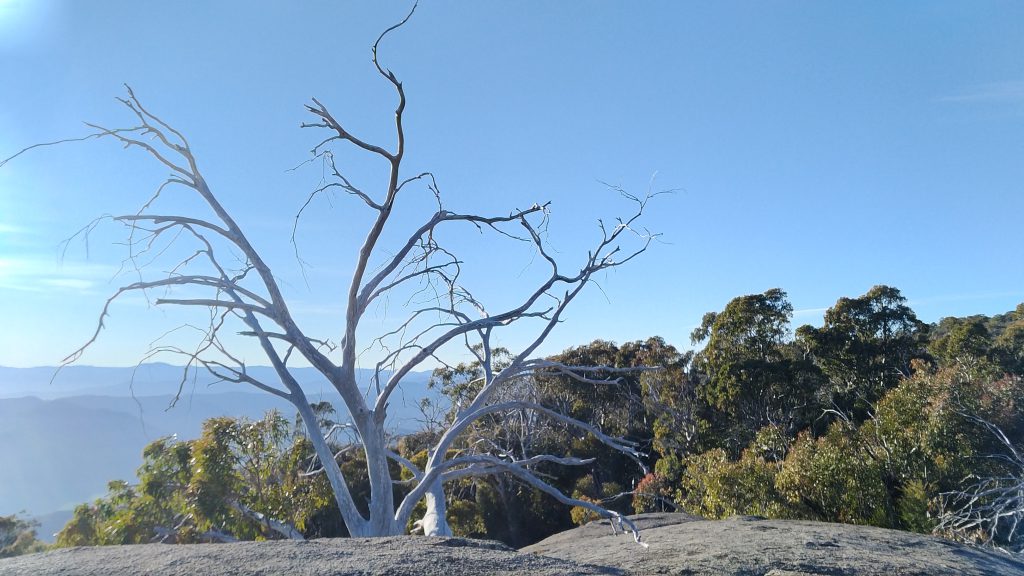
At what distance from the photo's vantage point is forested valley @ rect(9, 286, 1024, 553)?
10.8 metres

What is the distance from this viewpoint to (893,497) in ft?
43.0

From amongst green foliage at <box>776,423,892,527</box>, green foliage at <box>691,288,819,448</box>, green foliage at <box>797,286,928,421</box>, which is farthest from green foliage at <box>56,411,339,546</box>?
green foliage at <box>797,286,928,421</box>

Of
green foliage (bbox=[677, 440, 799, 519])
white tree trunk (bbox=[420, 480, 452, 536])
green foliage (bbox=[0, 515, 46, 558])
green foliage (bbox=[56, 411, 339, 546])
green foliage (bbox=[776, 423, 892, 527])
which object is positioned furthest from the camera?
green foliage (bbox=[0, 515, 46, 558])

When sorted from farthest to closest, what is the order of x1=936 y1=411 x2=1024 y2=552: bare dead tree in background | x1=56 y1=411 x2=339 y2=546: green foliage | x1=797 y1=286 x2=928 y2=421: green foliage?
1. x1=797 y1=286 x2=928 y2=421: green foliage
2. x1=56 y1=411 x2=339 y2=546: green foliage
3. x1=936 y1=411 x2=1024 y2=552: bare dead tree in background

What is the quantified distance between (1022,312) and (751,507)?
25520mm

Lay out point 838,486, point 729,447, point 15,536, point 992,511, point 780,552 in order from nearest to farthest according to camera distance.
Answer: point 780,552
point 992,511
point 838,486
point 15,536
point 729,447

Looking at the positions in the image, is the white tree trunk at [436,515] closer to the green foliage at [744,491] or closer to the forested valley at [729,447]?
the forested valley at [729,447]

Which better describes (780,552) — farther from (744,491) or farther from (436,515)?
(744,491)

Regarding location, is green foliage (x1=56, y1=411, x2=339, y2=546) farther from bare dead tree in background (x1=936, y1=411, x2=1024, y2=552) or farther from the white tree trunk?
bare dead tree in background (x1=936, y1=411, x2=1024, y2=552)

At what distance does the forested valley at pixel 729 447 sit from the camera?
10.8 metres

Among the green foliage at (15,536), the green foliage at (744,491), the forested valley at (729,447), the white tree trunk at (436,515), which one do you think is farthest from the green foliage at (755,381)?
the green foliage at (15,536)

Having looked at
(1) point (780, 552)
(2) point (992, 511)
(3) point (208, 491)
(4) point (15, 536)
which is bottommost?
(2) point (992, 511)

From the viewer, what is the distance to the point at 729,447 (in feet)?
74.9

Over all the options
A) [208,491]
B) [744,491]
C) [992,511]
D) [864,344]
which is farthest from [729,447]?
[208,491]
